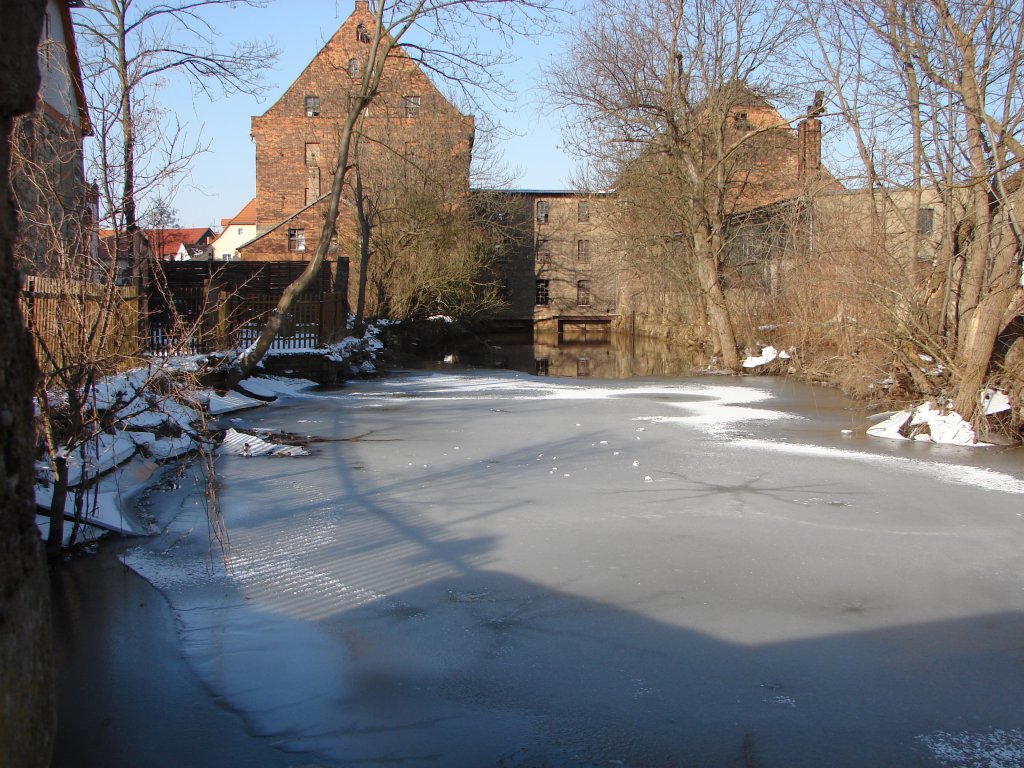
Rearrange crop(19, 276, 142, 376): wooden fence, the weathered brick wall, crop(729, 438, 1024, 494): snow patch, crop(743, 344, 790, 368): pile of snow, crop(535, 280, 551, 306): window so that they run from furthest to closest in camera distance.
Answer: crop(535, 280, 551, 306): window → the weathered brick wall → crop(743, 344, 790, 368): pile of snow → crop(729, 438, 1024, 494): snow patch → crop(19, 276, 142, 376): wooden fence

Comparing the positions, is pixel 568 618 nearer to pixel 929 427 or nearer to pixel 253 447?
pixel 253 447

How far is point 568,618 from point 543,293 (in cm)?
4854

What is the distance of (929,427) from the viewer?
11.6m

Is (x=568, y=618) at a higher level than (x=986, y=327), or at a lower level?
lower

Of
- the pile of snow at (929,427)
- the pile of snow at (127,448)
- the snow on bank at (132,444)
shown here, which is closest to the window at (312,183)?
the snow on bank at (132,444)

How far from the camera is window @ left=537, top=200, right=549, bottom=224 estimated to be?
53.5m

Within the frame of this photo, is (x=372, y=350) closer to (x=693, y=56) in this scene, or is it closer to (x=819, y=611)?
(x=693, y=56)

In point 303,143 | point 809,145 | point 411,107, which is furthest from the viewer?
point 303,143

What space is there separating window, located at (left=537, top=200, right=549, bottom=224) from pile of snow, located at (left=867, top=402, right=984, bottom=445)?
1678 inches

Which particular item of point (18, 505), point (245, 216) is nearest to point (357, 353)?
point (18, 505)

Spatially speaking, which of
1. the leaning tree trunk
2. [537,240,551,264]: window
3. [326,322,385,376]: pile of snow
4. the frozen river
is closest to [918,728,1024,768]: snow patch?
the frozen river

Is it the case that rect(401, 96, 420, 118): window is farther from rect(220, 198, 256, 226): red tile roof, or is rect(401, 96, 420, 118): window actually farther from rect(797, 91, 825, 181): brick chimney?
rect(220, 198, 256, 226): red tile roof

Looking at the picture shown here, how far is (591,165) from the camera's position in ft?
89.2

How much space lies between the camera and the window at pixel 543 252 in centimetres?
5294
